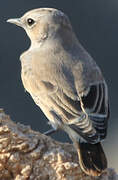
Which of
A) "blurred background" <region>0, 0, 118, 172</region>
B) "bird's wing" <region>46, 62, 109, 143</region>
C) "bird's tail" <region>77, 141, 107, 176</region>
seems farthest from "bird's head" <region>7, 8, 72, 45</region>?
"blurred background" <region>0, 0, 118, 172</region>

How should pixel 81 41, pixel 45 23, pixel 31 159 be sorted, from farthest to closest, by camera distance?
pixel 81 41
pixel 45 23
pixel 31 159

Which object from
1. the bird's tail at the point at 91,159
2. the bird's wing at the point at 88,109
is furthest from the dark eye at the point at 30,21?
the bird's tail at the point at 91,159

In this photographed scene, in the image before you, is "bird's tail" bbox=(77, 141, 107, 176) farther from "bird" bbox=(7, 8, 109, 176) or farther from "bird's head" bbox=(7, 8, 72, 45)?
"bird's head" bbox=(7, 8, 72, 45)

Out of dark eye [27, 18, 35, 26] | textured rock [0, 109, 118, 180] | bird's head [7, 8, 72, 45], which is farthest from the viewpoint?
dark eye [27, 18, 35, 26]

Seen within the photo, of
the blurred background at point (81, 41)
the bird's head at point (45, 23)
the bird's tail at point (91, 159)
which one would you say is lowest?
the blurred background at point (81, 41)

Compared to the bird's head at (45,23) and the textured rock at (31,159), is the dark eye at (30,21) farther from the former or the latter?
the textured rock at (31,159)

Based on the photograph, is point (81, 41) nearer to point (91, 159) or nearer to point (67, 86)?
point (67, 86)

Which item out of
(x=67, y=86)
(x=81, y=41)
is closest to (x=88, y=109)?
(x=67, y=86)

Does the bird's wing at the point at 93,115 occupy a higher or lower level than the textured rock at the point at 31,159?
lower
